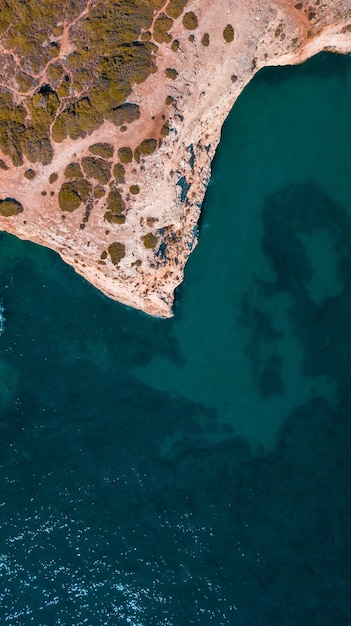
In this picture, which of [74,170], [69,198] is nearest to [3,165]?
[74,170]

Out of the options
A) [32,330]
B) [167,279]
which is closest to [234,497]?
[167,279]

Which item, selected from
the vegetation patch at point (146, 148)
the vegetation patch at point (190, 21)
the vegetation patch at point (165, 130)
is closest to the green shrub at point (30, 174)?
the vegetation patch at point (146, 148)

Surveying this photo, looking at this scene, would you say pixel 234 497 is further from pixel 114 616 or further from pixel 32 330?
pixel 32 330

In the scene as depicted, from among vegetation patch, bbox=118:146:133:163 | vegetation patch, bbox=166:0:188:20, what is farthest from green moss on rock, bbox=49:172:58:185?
vegetation patch, bbox=166:0:188:20

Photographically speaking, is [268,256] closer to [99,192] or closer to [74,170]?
[99,192]

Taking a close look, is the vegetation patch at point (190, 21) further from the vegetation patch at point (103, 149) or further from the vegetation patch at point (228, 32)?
the vegetation patch at point (103, 149)

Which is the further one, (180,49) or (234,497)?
(234,497)

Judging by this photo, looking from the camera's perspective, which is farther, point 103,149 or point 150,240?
point 150,240
